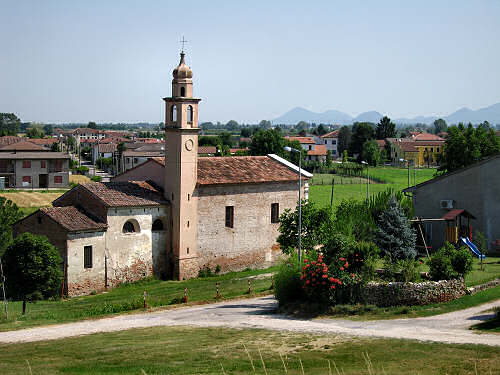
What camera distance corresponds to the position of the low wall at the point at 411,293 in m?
24.2

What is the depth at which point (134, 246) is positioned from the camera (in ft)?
119

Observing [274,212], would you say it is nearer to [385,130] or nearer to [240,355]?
[240,355]

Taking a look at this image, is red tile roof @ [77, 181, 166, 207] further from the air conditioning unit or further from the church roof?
the air conditioning unit

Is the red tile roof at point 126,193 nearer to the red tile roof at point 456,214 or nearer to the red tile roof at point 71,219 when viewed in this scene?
the red tile roof at point 71,219

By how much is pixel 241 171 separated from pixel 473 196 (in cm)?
1513

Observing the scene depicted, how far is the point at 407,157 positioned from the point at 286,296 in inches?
4622

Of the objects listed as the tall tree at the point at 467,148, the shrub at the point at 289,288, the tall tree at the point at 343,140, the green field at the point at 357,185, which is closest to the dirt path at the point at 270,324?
the shrub at the point at 289,288

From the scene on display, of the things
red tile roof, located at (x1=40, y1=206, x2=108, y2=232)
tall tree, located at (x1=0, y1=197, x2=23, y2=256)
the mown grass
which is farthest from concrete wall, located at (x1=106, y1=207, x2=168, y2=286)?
tall tree, located at (x1=0, y1=197, x2=23, y2=256)

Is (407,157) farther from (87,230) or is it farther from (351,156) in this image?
(87,230)

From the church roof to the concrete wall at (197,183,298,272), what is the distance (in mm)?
466

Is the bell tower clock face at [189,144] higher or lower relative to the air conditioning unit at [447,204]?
higher

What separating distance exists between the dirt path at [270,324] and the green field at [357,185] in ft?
138

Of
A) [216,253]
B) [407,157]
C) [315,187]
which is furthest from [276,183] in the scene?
[407,157]

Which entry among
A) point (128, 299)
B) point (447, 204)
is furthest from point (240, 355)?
point (447, 204)
